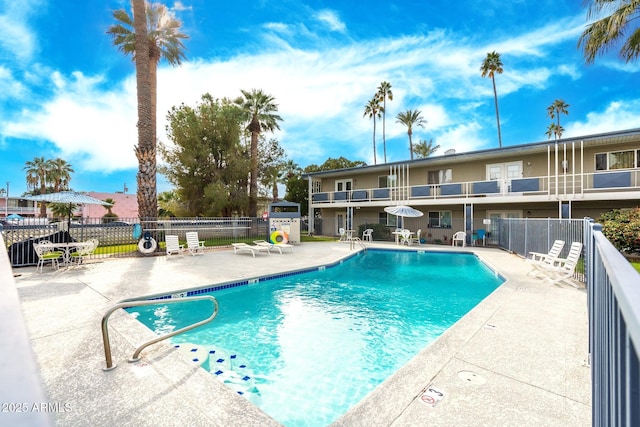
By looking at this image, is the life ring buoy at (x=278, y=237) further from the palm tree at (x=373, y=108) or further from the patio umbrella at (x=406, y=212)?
the palm tree at (x=373, y=108)

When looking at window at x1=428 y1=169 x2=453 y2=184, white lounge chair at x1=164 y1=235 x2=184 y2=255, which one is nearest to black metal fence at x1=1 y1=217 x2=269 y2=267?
white lounge chair at x1=164 y1=235 x2=184 y2=255

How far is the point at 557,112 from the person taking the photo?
43.4m

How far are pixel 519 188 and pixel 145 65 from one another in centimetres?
2155

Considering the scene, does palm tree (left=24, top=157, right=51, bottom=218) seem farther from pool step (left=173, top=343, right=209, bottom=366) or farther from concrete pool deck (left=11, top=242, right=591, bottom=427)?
pool step (left=173, top=343, right=209, bottom=366)

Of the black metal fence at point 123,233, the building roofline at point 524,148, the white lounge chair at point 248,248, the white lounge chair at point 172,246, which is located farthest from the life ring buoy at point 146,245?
the building roofline at point 524,148

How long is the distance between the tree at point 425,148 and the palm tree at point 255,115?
28328 mm

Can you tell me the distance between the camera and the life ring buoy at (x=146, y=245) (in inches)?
545

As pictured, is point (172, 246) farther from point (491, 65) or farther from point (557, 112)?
point (557, 112)

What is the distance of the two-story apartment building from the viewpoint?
50.9ft

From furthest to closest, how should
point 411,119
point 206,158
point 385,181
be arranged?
point 411,119 < point 385,181 < point 206,158

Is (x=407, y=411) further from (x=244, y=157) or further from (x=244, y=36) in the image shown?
(x=244, y=157)

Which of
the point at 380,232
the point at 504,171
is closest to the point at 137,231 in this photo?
the point at 380,232

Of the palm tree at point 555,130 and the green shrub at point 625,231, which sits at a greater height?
the palm tree at point 555,130

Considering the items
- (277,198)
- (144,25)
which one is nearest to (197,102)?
(144,25)
